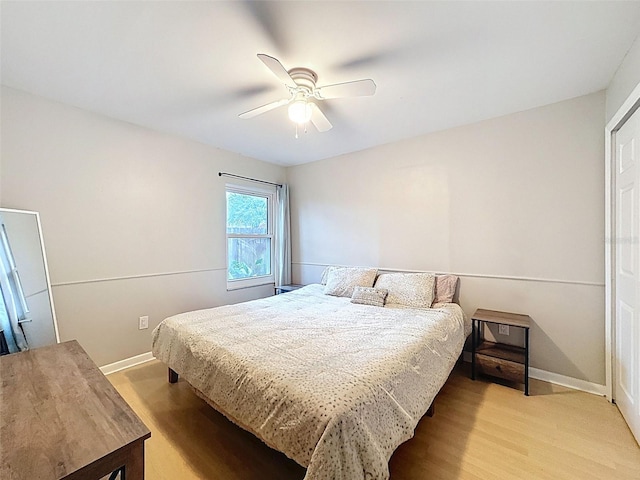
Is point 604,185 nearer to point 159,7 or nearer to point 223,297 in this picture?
point 159,7

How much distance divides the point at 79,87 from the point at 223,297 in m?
2.55

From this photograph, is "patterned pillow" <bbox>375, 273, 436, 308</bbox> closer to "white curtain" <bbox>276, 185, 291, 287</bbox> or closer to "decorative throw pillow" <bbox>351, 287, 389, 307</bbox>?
"decorative throw pillow" <bbox>351, 287, 389, 307</bbox>

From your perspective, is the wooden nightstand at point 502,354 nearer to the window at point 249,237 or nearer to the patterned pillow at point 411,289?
the patterned pillow at point 411,289

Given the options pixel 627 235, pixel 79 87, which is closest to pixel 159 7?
pixel 79 87

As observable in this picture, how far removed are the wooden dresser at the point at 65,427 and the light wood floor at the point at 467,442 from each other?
0.75 meters

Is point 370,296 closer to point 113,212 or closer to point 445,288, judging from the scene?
point 445,288

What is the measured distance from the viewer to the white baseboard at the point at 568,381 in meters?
2.28

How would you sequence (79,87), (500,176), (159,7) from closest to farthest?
(159,7)
(79,87)
(500,176)

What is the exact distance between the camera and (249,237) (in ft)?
13.5

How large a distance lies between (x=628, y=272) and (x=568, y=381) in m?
1.13

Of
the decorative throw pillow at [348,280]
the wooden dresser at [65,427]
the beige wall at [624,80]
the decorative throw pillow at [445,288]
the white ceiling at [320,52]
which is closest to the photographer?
the wooden dresser at [65,427]

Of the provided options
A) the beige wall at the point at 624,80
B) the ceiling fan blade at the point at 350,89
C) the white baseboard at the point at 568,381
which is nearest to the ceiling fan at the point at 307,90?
the ceiling fan blade at the point at 350,89

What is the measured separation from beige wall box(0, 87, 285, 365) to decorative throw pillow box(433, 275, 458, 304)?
2.67 metres

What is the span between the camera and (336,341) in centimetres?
181
